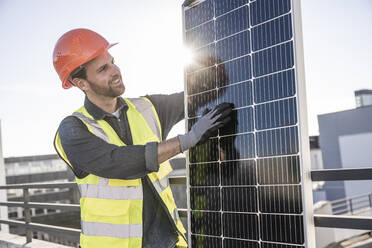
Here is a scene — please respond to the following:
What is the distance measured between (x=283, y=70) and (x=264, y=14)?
1.66ft

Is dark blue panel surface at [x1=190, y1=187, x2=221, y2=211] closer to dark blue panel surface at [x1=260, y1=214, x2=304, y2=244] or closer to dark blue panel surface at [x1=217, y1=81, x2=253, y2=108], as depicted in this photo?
dark blue panel surface at [x1=260, y1=214, x2=304, y2=244]

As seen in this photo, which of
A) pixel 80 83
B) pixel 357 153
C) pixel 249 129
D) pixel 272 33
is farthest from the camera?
pixel 357 153

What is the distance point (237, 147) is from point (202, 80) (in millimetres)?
723

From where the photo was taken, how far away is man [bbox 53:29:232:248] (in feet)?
9.01

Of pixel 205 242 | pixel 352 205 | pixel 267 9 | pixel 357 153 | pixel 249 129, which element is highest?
pixel 267 9

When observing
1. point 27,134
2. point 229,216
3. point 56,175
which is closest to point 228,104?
point 229,216

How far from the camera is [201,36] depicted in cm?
324

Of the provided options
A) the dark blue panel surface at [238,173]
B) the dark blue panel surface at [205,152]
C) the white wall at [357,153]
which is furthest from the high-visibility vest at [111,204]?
the white wall at [357,153]

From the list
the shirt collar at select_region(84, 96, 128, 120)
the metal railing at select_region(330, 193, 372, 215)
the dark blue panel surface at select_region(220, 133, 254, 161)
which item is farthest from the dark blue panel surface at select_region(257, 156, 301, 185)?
the metal railing at select_region(330, 193, 372, 215)

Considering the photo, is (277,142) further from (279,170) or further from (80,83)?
(80,83)

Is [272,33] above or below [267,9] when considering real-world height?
below

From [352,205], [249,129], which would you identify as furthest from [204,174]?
[352,205]

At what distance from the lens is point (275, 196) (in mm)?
2566

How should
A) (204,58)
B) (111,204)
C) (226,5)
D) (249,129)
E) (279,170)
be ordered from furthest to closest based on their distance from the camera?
(204,58) < (226,5) < (111,204) < (249,129) < (279,170)
